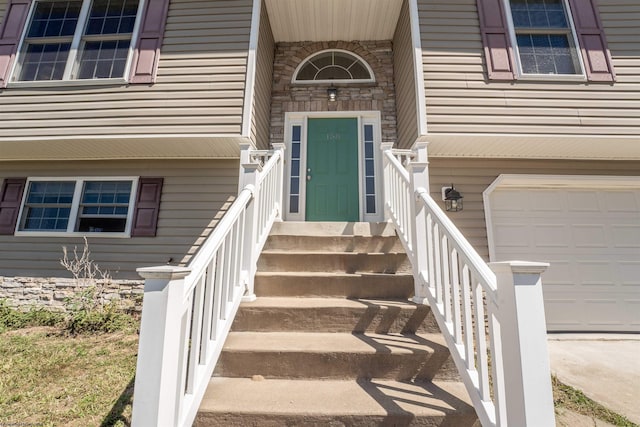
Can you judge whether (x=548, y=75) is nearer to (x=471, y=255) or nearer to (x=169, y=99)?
(x=471, y=255)

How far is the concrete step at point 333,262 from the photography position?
9.58ft

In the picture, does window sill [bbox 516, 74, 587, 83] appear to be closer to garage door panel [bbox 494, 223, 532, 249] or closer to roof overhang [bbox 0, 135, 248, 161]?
garage door panel [bbox 494, 223, 532, 249]

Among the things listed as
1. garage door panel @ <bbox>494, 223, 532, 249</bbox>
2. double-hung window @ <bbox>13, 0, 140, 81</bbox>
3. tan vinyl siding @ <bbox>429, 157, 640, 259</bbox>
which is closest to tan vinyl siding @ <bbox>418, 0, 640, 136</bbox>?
tan vinyl siding @ <bbox>429, 157, 640, 259</bbox>

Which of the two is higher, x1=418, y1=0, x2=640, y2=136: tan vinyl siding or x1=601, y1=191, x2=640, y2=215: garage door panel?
x1=418, y1=0, x2=640, y2=136: tan vinyl siding

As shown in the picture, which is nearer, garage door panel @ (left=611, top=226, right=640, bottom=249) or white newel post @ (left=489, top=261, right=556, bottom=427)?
white newel post @ (left=489, top=261, right=556, bottom=427)

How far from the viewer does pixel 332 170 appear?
4898mm

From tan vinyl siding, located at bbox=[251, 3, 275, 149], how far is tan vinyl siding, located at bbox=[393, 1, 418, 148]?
6.82 feet

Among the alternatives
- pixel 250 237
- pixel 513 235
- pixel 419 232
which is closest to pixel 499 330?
pixel 419 232

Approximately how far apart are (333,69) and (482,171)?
2.96 m

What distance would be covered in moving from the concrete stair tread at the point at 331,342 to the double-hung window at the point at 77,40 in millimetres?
4161

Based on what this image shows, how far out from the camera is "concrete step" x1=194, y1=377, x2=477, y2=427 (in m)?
1.56

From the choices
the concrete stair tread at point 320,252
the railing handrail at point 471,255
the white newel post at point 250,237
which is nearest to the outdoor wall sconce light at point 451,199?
the concrete stair tread at point 320,252

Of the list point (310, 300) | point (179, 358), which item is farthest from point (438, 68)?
point (179, 358)

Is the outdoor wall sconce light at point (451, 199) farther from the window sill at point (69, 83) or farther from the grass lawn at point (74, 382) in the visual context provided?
the window sill at point (69, 83)
